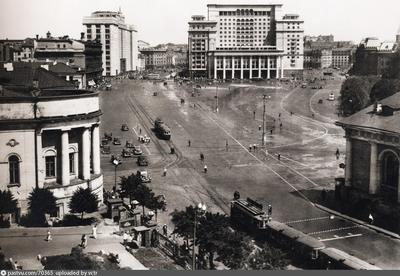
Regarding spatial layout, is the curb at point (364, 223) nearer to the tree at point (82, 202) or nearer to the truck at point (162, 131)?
the tree at point (82, 202)

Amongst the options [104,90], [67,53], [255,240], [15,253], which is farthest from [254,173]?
[67,53]

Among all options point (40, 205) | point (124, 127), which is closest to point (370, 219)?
point (40, 205)

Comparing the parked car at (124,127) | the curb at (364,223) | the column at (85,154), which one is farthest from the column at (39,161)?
the parked car at (124,127)

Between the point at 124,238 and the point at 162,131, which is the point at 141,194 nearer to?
the point at 124,238

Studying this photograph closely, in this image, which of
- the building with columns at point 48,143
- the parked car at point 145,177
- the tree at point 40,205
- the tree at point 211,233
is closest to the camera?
the tree at point 211,233

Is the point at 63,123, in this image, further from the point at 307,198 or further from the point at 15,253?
the point at 307,198

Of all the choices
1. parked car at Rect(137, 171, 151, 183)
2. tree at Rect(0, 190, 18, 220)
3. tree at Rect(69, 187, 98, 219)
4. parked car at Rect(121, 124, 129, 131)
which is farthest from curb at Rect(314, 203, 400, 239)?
parked car at Rect(121, 124, 129, 131)
